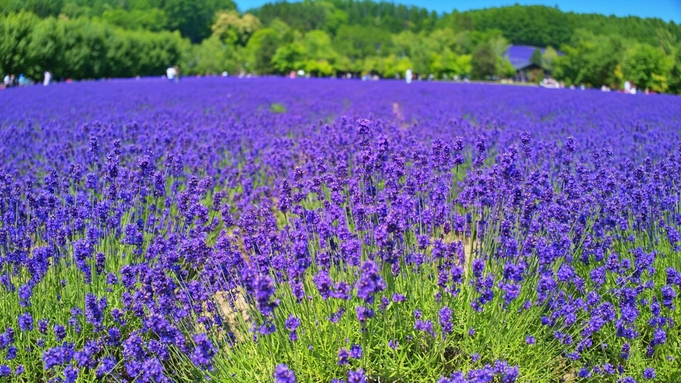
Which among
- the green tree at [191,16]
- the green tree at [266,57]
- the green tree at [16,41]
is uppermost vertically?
the green tree at [191,16]

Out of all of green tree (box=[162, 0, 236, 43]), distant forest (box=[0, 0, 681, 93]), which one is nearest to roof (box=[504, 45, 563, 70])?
distant forest (box=[0, 0, 681, 93])

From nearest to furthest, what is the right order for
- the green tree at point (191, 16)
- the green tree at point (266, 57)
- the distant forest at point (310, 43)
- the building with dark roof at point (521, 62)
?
the distant forest at point (310, 43) < the green tree at point (266, 57) < the building with dark roof at point (521, 62) < the green tree at point (191, 16)

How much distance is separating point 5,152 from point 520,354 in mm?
5537

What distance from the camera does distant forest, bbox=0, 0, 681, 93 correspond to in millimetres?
27703

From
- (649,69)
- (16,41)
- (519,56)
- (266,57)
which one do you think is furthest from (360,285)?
(519,56)

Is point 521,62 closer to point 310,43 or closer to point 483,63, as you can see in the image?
point 483,63

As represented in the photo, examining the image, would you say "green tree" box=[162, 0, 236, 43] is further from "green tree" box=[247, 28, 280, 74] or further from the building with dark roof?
the building with dark roof

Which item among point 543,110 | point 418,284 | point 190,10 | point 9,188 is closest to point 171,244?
point 418,284

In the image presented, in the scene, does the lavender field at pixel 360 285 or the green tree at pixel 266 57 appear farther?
the green tree at pixel 266 57

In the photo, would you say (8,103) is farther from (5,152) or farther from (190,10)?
(190,10)

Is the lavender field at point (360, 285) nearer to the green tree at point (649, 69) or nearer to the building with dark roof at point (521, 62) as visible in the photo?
the green tree at point (649, 69)

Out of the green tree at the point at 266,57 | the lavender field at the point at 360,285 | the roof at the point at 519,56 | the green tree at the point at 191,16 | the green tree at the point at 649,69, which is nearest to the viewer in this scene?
the lavender field at the point at 360,285

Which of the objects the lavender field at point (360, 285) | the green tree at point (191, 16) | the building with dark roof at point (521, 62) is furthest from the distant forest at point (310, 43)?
the lavender field at point (360, 285)

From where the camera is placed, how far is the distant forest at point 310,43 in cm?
2770
